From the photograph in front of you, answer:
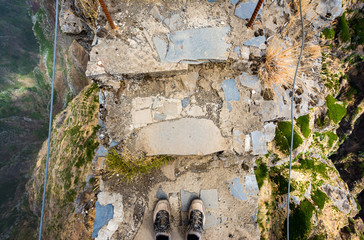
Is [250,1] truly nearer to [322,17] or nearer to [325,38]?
[322,17]

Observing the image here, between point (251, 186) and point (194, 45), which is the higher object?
point (194, 45)

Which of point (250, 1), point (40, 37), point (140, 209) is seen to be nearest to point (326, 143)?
point (250, 1)

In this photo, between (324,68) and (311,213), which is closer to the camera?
Result: (311,213)

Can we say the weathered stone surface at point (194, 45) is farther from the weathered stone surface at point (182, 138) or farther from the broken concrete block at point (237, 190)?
the broken concrete block at point (237, 190)

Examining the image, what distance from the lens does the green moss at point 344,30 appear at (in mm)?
4438

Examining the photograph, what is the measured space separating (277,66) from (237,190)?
2093 mm

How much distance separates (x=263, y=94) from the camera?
2752 mm

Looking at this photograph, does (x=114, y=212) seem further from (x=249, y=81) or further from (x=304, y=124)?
(x=304, y=124)

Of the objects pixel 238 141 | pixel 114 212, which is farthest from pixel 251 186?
pixel 114 212

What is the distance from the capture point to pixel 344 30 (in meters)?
4.44

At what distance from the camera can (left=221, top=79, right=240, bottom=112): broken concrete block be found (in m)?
2.66

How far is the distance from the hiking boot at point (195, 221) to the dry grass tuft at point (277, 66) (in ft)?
7.06

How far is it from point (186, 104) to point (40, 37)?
26.0m

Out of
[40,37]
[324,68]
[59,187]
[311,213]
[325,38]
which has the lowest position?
[311,213]
